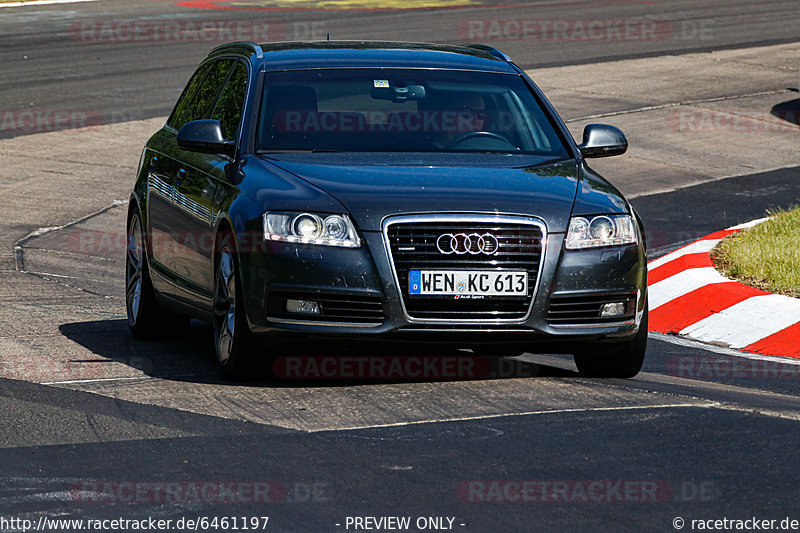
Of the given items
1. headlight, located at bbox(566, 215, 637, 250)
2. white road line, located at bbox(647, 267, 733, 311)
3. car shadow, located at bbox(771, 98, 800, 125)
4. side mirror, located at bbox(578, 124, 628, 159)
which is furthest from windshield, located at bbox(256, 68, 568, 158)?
car shadow, located at bbox(771, 98, 800, 125)

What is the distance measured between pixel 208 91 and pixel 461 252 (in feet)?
9.13

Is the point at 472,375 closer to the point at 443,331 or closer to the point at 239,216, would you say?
the point at 443,331

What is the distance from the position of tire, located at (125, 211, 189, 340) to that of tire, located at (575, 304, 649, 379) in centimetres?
251

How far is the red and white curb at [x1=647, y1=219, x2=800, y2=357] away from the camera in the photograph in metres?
8.80

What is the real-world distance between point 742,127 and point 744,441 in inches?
536

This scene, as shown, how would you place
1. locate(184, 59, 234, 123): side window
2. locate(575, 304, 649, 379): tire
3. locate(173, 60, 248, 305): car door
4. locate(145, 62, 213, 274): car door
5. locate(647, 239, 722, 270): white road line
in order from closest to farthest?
locate(575, 304, 649, 379): tire → locate(173, 60, 248, 305): car door → locate(145, 62, 213, 274): car door → locate(184, 59, 234, 123): side window → locate(647, 239, 722, 270): white road line

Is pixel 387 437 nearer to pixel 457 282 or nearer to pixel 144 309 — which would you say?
pixel 457 282

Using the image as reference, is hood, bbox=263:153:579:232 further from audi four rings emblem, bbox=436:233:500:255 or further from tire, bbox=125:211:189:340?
tire, bbox=125:211:189:340

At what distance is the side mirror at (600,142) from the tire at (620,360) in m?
1.05

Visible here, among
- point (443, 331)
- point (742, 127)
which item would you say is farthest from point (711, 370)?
point (742, 127)

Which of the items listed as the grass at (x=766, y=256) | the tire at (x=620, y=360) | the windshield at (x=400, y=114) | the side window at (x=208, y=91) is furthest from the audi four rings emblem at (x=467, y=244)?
the grass at (x=766, y=256)

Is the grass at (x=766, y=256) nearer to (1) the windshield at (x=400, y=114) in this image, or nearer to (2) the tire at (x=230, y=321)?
(1) the windshield at (x=400, y=114)

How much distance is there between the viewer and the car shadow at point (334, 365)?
7012 mm

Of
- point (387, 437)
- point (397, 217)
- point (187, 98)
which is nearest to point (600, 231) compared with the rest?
point (397, 217)
